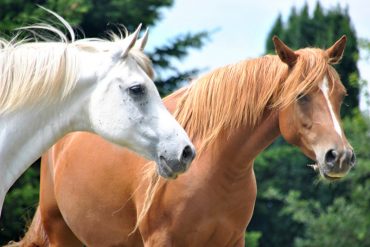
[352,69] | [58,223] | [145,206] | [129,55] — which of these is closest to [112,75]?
[129,55]

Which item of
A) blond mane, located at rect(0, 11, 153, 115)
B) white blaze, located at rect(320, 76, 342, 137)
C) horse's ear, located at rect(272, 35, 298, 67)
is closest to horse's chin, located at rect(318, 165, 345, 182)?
white blaze, located at rect(320, 76, 342, 137)

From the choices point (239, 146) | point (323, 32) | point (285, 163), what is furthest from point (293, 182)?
point (239, 146)

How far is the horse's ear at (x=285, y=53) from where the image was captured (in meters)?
6.23

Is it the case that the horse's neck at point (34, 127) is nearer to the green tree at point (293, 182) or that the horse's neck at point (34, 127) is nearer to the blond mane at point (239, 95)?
the blond mane at point (239, 95)

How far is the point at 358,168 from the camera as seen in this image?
1627cm

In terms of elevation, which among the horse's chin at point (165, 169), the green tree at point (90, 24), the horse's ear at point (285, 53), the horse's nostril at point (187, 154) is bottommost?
the green tree at point (90, 24)

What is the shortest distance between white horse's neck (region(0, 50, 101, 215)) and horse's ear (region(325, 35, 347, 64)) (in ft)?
5.14

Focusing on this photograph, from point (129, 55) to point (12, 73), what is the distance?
547mm

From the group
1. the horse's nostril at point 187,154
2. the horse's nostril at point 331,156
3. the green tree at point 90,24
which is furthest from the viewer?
the green tree at point 90,24

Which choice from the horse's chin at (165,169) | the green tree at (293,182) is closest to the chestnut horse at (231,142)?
the horse's chin at (165,169)

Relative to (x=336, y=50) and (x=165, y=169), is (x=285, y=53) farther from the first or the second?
(x=165, y=169)

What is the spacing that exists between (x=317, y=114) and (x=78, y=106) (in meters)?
1.41

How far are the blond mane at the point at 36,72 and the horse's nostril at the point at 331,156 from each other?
117 centimetres

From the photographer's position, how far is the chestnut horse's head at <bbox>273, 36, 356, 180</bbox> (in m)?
6.05
